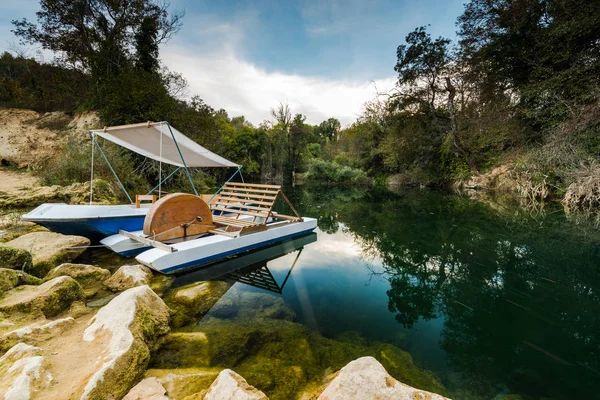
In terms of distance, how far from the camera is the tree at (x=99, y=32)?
49.2 ft

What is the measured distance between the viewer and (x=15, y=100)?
17203 mm

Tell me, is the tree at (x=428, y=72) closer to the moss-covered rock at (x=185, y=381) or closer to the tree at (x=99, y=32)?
the tree at (x=99, y=32)

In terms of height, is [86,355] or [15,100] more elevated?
[15,100]

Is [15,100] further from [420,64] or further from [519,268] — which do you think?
[420,64]

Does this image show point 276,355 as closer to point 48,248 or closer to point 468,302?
point 468,302

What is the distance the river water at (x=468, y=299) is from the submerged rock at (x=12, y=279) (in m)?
2.78

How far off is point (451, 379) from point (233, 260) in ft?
15.4

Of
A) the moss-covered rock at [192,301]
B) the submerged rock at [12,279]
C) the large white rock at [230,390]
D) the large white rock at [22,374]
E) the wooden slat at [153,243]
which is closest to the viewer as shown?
the large white rock at [22,374]

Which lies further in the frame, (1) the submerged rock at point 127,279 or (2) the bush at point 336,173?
(2) the bush at point 336,173

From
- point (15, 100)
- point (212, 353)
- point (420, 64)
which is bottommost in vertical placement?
point (212, 353)

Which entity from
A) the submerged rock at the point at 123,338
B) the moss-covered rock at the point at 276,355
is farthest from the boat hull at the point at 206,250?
the moss-covered rock at the point at 276,355

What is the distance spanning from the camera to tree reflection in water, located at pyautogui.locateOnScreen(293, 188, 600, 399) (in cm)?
276

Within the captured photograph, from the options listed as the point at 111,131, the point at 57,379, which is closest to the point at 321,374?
the point at 57,379

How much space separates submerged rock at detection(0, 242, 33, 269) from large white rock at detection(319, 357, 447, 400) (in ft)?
16.4
